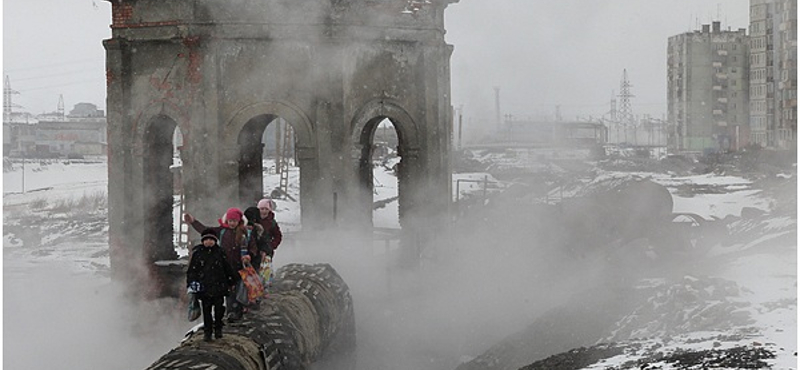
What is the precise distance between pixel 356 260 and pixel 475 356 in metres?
2.85

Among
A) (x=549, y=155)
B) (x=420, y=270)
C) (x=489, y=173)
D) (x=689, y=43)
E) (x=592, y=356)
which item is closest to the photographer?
(x=592, y=356)

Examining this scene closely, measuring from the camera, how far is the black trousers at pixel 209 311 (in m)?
7.70

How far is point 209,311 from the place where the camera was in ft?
25.3

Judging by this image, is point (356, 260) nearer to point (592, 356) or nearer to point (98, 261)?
point (592, 356)

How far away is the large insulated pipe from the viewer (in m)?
7.24

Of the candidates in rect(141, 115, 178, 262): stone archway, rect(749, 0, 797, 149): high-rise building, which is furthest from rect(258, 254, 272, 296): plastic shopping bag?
rect(749, 0, 797, 149): high-rise building

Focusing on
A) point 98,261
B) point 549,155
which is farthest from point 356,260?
point 549,155

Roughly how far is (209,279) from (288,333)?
48.1 inches

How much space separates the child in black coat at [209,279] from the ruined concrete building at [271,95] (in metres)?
6.83

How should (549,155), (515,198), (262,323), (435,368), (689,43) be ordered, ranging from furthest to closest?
(689,43) < (549,155) < (515,198) < (435,368) < (262,323)

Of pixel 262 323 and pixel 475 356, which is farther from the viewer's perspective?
pixel 475 356

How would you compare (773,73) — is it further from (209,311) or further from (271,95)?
(209,311)

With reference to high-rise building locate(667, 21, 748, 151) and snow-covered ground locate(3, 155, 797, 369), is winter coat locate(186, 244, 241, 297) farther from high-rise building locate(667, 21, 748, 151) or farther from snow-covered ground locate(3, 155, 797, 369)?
high-rise building locate(667, 21, 748, 151)

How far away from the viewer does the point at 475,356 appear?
12797 mm
